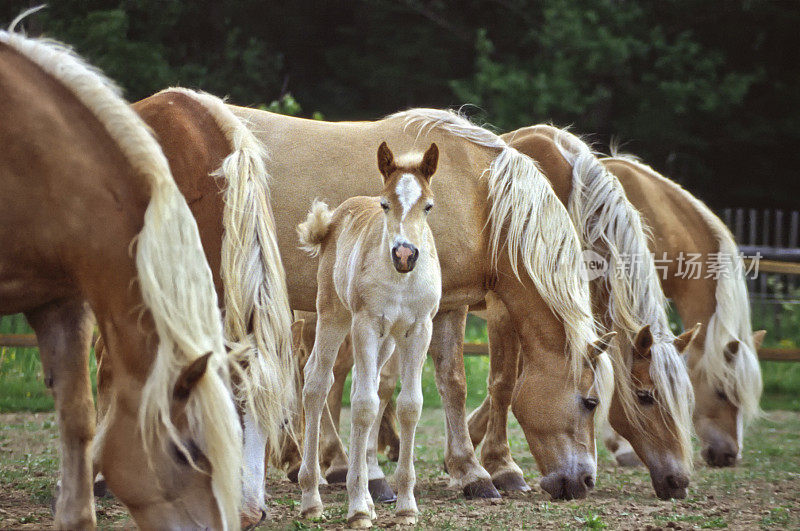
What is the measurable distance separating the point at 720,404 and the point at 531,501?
233 centimetres

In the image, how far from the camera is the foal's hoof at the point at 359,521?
3.88 m

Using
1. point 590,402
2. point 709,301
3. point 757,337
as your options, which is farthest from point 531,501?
point 757,337

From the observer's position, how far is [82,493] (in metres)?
3.24

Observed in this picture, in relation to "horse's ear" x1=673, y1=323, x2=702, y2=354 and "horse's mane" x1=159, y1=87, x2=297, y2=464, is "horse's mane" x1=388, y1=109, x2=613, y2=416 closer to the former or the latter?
"horse's ear" x1=673, y1=323, x2=702, y2=354

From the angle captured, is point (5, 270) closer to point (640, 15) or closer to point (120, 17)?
point (120, 17)

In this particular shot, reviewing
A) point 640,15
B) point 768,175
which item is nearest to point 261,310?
point 640,15

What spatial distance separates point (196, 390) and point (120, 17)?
9.42 meters

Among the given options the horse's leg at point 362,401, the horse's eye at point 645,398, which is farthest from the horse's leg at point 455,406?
the horse's leg at point 362,401

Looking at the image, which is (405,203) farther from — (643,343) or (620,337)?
(620,337)

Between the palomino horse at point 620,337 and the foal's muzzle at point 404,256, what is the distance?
195 cm

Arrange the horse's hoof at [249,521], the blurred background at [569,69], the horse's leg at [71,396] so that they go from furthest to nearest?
1. the blurred background at [569,69]
2. the horse's hoof at [249,521]
3. the horse's leg at [71,396]

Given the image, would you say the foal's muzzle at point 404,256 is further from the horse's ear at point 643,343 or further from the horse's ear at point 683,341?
the horse's ear at point 683,341

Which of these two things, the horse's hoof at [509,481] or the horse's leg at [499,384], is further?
the horse's leg at [499,384]

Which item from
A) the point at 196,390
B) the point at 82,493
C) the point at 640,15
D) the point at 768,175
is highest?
the point at 640,15
